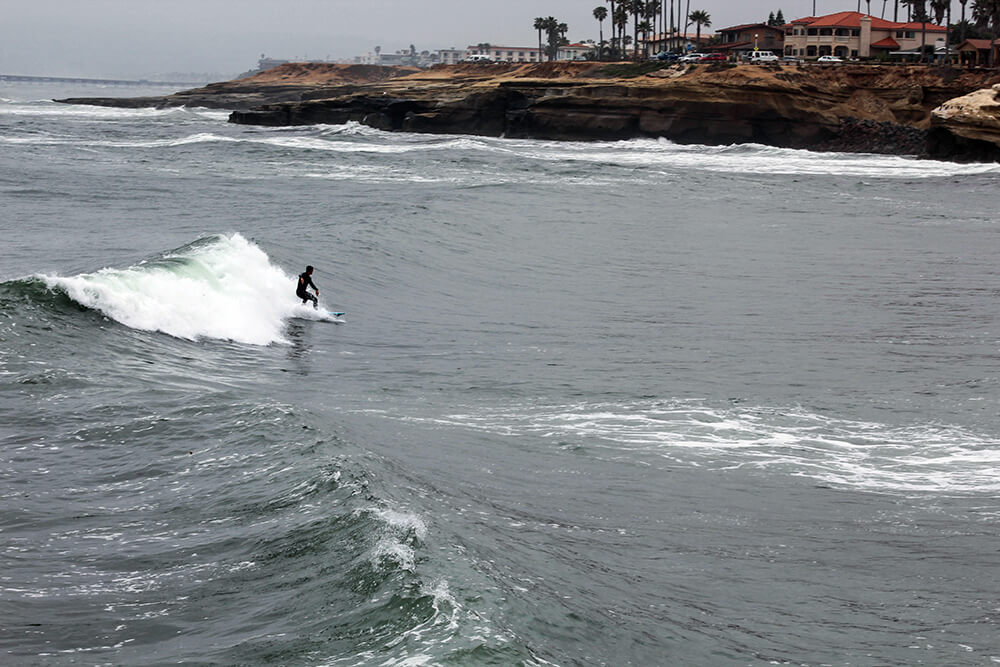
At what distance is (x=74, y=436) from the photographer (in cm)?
Answer: 1048

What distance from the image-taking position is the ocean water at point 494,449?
7027mm

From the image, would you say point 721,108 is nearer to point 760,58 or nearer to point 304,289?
point 760,58

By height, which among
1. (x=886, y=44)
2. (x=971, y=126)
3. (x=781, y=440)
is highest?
(x=886, y=44)

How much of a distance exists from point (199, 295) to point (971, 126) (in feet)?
146

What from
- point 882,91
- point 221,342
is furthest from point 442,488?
point 882,91

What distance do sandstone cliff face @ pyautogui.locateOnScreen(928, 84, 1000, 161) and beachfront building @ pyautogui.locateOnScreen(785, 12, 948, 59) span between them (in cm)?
3582

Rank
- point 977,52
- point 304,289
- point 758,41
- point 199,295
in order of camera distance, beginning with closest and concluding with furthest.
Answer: point 199,295
point 304,289
point 977,52
point 758,41

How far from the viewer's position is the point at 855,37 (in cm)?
8938

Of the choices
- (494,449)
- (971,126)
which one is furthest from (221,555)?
(971,126)

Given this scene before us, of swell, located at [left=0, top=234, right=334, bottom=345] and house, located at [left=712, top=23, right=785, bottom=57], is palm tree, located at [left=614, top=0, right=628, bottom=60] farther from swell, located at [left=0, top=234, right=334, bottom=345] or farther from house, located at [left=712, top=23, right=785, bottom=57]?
swell, located at [left=0, top=234, right=334, bottom=345]

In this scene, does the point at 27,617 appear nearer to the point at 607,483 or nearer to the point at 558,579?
the point at 558,579

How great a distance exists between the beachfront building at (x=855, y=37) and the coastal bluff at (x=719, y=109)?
16.3 metres

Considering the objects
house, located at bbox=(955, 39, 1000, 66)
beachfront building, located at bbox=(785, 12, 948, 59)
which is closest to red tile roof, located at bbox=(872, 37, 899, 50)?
beachfront building, located at bbox=(785, 12, 948, 59)

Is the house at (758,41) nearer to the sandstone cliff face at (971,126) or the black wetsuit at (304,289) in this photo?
the sandstone cliff face at (971,126)
